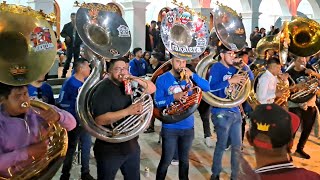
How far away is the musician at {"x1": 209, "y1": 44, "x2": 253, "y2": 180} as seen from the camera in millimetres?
5508

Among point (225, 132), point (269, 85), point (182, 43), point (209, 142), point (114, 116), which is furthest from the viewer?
point (209, 142)

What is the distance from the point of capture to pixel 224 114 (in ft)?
18.2

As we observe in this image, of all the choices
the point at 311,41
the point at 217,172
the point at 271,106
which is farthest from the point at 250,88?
the point at 271,106

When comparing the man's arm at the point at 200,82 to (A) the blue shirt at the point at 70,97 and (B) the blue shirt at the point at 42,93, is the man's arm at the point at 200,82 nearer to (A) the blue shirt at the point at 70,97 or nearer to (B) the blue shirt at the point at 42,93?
(A) the blue shirt at the point at 70,97

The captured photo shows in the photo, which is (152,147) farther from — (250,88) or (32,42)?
(32,42)

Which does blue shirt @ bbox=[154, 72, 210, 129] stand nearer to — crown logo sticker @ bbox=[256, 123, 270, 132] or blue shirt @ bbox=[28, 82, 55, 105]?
blue shirt @ bbox=[28, 82, 55, 105]

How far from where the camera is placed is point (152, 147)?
7.68 m

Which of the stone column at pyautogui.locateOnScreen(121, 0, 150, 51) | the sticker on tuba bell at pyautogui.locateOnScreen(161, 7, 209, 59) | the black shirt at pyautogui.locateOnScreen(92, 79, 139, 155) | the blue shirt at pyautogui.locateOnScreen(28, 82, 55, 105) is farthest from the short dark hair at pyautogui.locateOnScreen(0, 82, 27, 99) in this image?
the stone column at pyautogui.locateOnScreen(121, 0, 150, 51)

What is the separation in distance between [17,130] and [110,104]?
38.5 inches

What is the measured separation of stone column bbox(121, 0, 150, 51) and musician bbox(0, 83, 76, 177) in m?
9.83

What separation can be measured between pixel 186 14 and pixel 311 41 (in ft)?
8.73

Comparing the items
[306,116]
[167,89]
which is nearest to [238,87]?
[167,89]

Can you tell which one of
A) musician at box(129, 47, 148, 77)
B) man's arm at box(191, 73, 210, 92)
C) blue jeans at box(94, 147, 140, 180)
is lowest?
blue jeans at box(94, 147, 140, 180)

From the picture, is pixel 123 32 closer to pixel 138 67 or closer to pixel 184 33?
pixel 184 33
